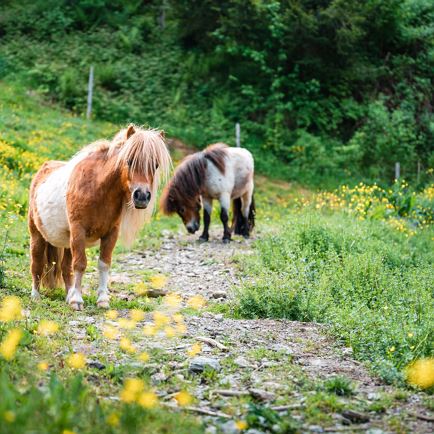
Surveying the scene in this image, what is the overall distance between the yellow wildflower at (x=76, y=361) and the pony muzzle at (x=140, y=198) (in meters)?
2.10

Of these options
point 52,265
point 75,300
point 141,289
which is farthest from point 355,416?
point 52,265

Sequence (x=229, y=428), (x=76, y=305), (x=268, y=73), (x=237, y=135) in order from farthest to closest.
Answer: (x=268, y=73), (x=237, y=135), (x=76, y=305), (x=229, y=428)

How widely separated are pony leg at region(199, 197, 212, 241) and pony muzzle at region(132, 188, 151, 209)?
633cm

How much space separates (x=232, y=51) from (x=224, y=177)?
1123cm

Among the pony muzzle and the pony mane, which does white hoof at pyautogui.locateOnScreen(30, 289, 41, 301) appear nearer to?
the pony muzzle

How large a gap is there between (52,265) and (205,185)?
224 inches

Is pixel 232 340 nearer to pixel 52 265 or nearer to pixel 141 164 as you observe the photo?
pixel 141 164

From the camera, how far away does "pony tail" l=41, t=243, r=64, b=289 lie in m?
7.49

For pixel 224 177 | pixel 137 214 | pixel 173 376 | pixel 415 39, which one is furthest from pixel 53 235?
pixel 415 39

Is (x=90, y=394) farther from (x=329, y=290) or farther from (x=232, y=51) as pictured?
(x=232, y=51)

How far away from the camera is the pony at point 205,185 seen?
41.1 feet

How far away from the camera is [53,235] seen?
284 inches

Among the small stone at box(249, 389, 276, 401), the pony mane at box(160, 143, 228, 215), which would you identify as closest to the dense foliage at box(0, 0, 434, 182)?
the pony mane at box(160, 143, 228, 215)

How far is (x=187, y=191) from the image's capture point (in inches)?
493
